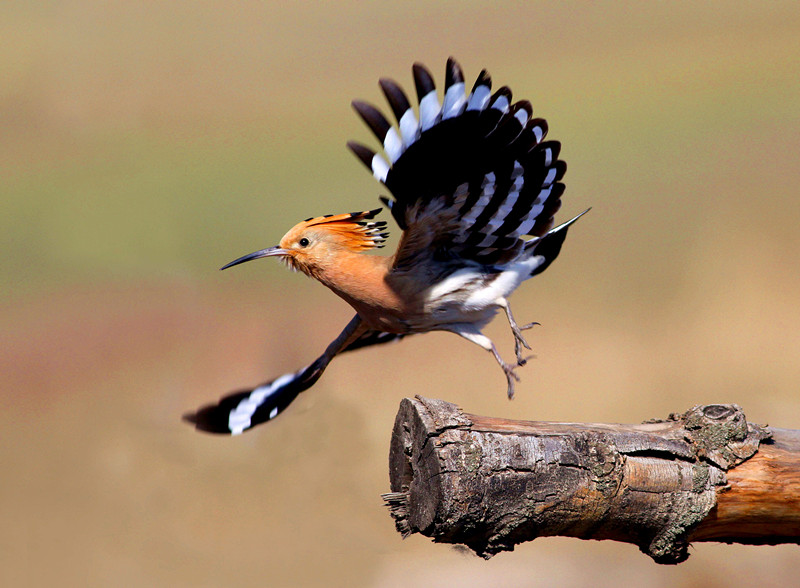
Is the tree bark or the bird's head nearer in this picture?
the tree bark

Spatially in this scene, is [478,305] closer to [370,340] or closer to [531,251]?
[531,251]

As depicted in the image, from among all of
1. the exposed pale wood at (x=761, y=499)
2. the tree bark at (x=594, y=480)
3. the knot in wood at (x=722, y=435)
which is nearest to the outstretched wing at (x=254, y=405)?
the tree bark at (x=594, y=480)

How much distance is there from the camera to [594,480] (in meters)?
2.57

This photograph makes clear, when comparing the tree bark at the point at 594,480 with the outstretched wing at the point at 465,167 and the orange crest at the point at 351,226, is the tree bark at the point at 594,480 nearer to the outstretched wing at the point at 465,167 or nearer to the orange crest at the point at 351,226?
the outstretched wing at the point at 465,167

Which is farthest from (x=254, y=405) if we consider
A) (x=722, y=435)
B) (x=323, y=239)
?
(x=722, y=435)

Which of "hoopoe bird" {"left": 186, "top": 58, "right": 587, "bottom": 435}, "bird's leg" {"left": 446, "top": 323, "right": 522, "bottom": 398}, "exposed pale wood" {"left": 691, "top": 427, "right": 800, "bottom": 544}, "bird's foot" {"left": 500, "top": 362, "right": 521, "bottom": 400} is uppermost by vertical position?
"hoopoe bird" {"left": 186, "top": 58, "right": 587, "bottom": 435}

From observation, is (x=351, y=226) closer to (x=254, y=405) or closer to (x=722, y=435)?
(x=254, y=405)

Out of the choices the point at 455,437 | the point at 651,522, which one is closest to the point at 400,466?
the point at 455,437

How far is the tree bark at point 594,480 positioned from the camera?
249cm

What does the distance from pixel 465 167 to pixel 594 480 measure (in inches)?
47.4

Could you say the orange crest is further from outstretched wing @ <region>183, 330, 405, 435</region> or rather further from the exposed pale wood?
the exposed pale wood

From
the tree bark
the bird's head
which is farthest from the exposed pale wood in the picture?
the bird's head

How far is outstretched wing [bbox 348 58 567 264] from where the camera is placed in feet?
9.47

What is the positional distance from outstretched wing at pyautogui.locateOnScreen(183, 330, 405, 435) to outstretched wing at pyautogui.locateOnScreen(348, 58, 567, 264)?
2.82 feet
